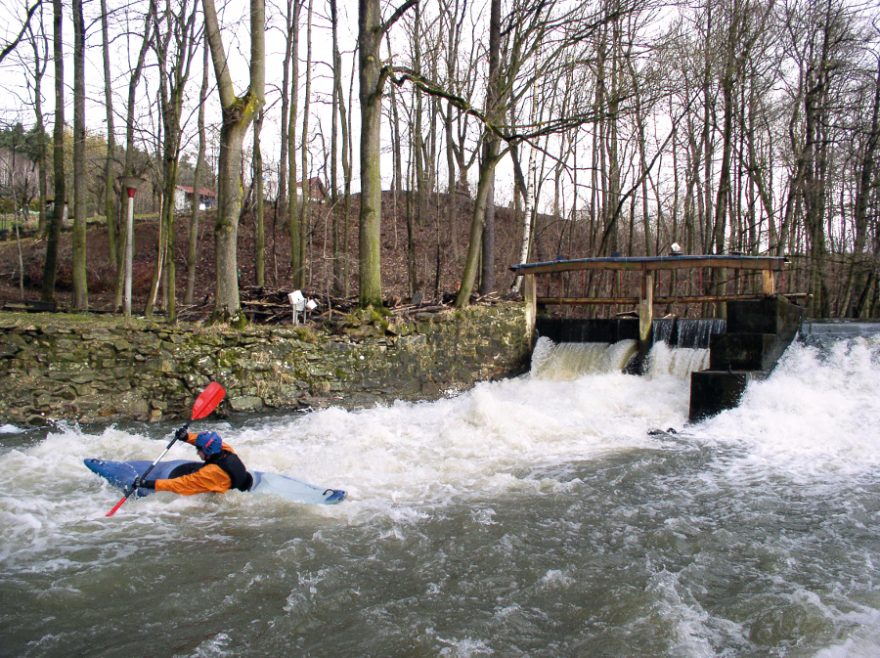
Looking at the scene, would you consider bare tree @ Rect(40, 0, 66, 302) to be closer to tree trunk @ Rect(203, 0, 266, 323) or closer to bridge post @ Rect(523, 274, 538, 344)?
tree trunk @ Rect(203, 0, 266, 323)

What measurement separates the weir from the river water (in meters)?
0.47

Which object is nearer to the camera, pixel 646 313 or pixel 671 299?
pixel 646 313

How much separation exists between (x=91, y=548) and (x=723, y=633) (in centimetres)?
415

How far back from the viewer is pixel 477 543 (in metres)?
4.69

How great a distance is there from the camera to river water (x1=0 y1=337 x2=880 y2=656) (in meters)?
3.46

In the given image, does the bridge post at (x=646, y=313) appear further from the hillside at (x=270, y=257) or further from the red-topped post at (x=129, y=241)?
the red-topped post at (x=129, y=241)

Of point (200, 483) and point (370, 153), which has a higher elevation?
point (370, 153)

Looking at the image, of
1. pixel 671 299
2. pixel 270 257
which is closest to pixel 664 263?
pixel 671 299

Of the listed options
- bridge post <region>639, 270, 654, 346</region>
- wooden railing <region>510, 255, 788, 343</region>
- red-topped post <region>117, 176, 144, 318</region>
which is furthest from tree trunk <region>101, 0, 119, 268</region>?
bridge post <region>639, 270, 654, 346</region>

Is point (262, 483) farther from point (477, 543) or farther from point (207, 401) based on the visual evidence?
point (477, 543)

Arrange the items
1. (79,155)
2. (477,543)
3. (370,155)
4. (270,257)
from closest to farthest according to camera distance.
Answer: (477,543)
(370,155)
(79,155)
(270,257)

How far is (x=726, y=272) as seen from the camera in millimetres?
18938

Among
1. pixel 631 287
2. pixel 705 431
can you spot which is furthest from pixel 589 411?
pixel 631 287

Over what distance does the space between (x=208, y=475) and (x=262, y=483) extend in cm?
48
